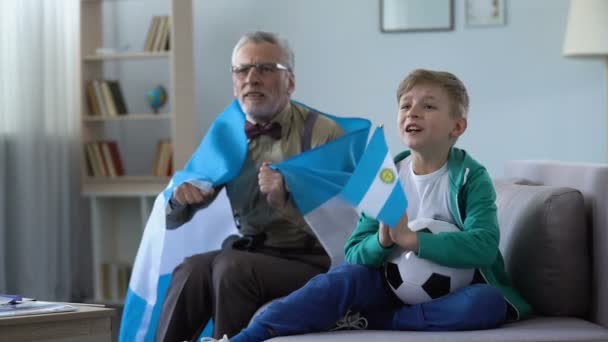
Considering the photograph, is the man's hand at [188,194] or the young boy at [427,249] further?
the man's hand at [188,194]

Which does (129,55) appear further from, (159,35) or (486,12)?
(486,12)

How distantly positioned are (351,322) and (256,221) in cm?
75

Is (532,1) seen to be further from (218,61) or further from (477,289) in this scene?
(477,289)

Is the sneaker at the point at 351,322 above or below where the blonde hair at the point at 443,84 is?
below

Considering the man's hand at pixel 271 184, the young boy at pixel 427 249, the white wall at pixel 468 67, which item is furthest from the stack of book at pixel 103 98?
the young boy at pixel 427 249

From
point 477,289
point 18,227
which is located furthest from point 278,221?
point 18,227

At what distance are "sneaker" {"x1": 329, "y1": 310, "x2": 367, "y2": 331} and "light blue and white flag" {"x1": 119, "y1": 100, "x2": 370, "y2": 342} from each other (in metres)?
0.53

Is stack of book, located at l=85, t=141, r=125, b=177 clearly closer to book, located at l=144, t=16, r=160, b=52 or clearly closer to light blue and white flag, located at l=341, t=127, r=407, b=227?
book, located at l=144, t=16, r=160, b=52

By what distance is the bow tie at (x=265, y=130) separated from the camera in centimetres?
297

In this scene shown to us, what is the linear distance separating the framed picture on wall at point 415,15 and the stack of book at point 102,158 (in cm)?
159

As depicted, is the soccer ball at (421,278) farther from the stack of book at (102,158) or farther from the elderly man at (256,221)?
the stack of book at (102,158)

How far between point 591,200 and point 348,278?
593 millimetres

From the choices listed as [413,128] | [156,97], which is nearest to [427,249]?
[413,128]

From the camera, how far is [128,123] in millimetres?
5684
